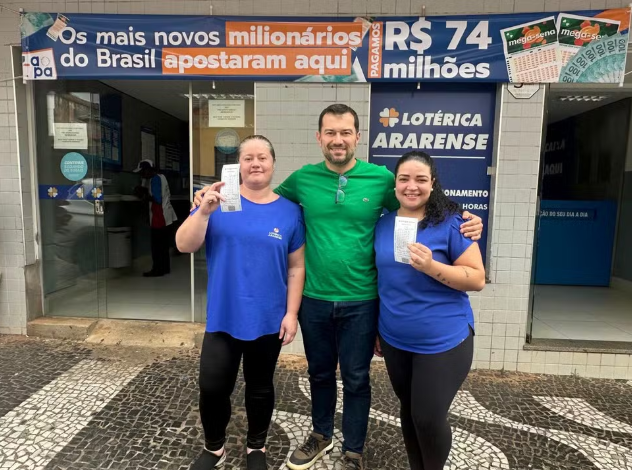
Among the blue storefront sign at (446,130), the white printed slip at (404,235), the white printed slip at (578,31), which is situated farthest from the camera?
the blue storefront sign at (446,130)

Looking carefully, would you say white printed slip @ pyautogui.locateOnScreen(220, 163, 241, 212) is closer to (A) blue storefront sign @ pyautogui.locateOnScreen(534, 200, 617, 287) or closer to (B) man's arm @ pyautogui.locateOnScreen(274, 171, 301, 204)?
(B) man's arm @ pyautogui.locateOnScreen(274, 171, 301, 204)

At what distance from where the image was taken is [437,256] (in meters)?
2.03

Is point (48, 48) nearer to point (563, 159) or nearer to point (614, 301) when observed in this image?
point (614, 301)

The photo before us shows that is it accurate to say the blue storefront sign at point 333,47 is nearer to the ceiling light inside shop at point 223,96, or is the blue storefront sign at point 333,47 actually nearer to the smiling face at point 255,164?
the ceiling light inside shop at point 223,96

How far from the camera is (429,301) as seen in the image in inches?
80.9

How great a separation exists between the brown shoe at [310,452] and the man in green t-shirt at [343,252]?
Result: 236mm

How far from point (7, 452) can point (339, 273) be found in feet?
7.99

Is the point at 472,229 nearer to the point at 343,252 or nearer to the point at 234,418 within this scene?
the point at 343,252

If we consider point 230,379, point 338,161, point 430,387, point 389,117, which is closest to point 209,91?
point 389,117

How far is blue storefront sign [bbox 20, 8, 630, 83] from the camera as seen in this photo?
395 cm

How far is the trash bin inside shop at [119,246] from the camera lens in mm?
6750

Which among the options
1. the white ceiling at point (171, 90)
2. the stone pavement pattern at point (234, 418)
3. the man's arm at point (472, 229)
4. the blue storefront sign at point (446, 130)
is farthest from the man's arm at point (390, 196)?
the white ceiling at point (171, 90)

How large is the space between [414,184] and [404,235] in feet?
0.97

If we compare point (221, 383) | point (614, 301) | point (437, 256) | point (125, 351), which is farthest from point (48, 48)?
point (614, 301)
